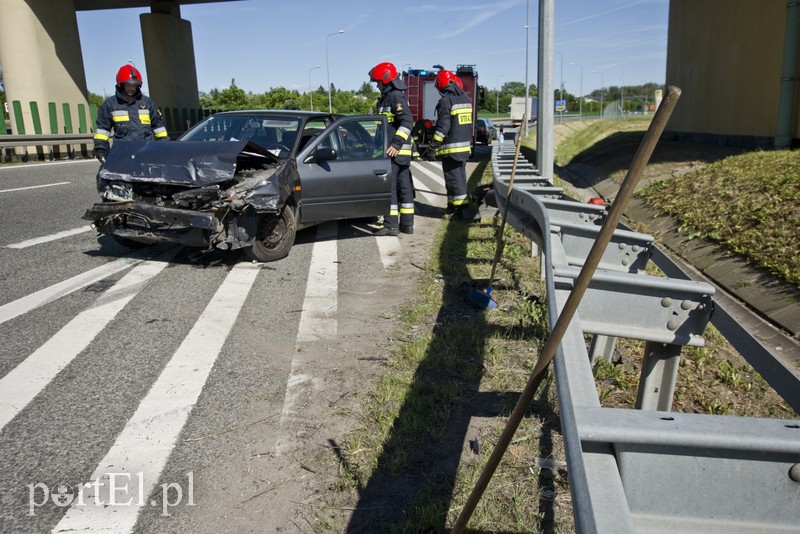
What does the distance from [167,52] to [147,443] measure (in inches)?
1047

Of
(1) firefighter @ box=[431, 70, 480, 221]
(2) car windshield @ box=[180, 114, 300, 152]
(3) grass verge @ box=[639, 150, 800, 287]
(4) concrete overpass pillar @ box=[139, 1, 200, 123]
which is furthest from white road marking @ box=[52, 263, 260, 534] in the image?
(4) concrete overpass pillar @ box=[139, 1, 200, 123]

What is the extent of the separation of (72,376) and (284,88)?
207 ft

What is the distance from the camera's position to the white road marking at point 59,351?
387 cm

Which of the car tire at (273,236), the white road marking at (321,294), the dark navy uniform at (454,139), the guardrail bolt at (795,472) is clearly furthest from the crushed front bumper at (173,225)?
the guardrail bolt at (795,472)

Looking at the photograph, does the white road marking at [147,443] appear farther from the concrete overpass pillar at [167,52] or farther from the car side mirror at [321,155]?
the concrete overpass pillar at [167,52]

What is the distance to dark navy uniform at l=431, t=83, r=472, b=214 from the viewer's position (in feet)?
32.6

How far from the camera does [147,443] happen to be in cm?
341

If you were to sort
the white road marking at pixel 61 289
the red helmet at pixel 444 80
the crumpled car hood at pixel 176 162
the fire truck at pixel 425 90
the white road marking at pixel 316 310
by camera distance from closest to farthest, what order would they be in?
1. the white road marking at pixel 316 310
2. the white road marking at pixel 61 289
3. the crumpled car hood at pixel 176 162
4. the red helmet at pixel 444 80
5. the fire truck at pixel 425 90

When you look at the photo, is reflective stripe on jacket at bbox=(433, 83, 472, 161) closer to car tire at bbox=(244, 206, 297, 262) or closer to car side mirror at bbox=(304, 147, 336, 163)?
car side mirror at bbox=(304, 147, 336, 163)

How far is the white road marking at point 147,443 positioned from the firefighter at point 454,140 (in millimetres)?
5380

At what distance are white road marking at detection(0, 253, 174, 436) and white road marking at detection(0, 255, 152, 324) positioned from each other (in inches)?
13.0

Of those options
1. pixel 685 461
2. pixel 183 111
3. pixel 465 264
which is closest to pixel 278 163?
pixel 465 264

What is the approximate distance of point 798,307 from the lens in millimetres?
5461

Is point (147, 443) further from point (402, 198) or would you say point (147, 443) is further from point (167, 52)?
point (167, 52)
